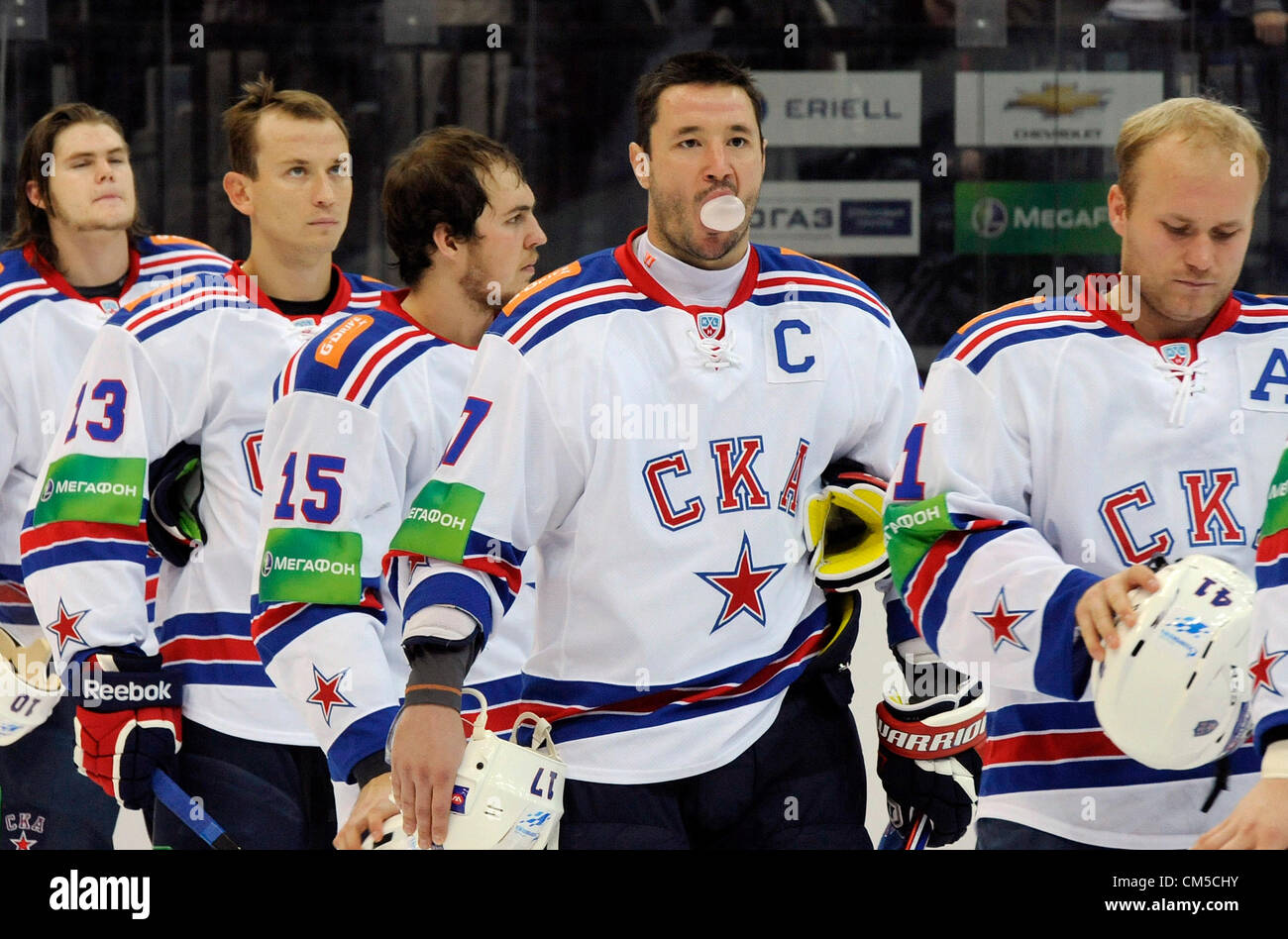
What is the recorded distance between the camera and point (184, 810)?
3.20 meters

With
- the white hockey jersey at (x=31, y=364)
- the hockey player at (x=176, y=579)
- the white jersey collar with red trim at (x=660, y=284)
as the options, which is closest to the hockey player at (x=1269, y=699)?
the white jersey collar with red trim at (x=660, y=284)

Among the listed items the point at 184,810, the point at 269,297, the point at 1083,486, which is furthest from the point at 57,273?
the point at 1083,486

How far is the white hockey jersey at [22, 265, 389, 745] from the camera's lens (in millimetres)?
3213

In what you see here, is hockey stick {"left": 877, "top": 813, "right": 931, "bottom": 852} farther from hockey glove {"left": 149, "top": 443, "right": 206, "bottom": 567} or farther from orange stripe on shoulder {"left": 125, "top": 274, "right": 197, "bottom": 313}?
orange stripe on shoulder {"left": 125, "top": 274, "right": 197, "bottom": 313}

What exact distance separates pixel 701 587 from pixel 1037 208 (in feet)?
13.8

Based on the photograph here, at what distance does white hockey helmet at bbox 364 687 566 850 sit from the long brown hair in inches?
77.9

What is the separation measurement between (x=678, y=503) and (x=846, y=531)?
28 centimetres

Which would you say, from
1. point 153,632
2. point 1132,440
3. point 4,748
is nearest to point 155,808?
point 153,632

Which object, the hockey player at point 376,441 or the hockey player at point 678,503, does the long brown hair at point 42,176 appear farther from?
the hockey player at point 678,503

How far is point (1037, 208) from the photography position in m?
6.43

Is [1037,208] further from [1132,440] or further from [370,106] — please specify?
[1132,440]

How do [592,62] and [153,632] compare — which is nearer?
[153,632]

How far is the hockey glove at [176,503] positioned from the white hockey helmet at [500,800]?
95 cm
